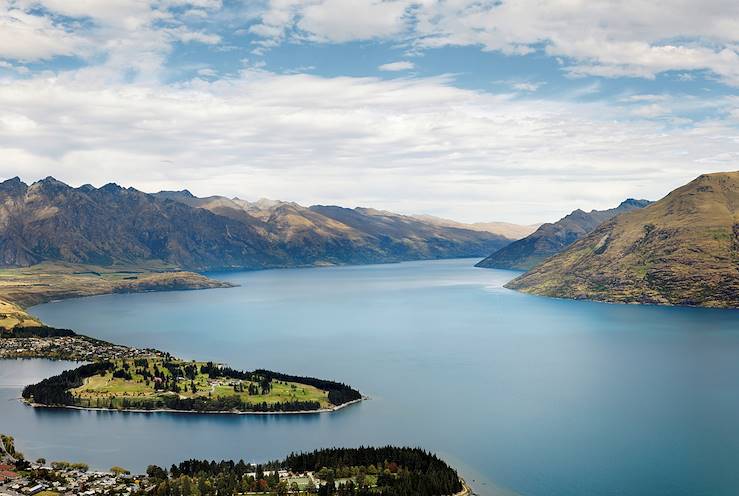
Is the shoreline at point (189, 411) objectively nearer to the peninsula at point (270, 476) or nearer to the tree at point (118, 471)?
the peninsula at point (270, 476)

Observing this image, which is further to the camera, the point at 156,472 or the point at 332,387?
the point at 332,387

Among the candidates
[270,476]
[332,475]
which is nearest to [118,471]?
[270,476]

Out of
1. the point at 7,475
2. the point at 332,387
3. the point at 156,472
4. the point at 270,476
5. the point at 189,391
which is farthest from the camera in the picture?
the point at 189,391

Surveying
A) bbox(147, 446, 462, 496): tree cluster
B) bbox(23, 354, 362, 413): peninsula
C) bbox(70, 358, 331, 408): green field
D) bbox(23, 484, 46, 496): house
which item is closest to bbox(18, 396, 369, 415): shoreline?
bbox(23, 354, 362, 413): peninsula

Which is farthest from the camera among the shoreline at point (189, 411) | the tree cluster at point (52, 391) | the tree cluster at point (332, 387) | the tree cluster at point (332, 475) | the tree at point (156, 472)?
the tree cluster at point (52, 391)

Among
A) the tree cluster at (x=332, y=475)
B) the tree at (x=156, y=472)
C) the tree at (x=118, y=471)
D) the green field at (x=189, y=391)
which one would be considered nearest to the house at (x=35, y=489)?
the tree at (x=118, y=471)

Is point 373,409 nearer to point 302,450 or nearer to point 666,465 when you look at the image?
point 302,450

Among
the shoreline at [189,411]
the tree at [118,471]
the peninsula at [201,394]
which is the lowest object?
the tree at [118,471]

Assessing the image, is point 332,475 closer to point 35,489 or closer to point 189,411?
point 35,489

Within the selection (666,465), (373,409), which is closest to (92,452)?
(373,409)

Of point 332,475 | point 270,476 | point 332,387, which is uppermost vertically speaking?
point 332,387

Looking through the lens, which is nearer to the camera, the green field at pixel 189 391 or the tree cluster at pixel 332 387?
A: the tree cluster at pixel 332 387
